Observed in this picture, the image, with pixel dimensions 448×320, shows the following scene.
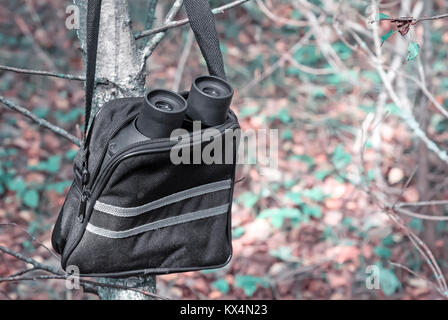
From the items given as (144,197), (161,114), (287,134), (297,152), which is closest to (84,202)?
(144,197)

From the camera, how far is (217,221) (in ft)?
4.20

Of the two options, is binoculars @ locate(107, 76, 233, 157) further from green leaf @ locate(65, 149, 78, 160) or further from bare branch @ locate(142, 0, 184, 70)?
green leaf @ locate(65, 149, 78, 160)

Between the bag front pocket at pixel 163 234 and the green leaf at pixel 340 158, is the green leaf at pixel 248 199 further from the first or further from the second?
the bag front pocket at pixel 163 234

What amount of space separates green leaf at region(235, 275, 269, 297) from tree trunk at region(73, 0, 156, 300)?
1.54 m

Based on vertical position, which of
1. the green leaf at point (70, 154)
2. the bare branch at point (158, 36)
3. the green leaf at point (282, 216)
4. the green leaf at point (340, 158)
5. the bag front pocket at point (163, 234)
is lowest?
the bag front pocket at point (163, 234)

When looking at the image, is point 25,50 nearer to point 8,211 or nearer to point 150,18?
point 8,211

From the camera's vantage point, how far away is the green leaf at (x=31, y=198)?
3266mm

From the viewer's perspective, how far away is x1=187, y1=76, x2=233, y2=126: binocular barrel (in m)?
1.14

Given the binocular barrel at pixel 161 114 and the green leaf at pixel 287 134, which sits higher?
the green leaf at pixel 287 134

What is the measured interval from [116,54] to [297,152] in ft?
7.97

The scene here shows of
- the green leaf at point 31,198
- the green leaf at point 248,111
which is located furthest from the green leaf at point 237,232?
the green leaf at point 31,198

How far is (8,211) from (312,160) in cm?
176

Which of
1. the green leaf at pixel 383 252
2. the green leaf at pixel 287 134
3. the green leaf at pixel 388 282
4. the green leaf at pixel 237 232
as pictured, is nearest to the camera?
the green leaf at pixel 388 282
